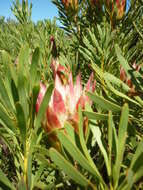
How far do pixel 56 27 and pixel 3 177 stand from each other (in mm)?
1022

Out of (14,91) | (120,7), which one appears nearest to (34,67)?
(14,91)

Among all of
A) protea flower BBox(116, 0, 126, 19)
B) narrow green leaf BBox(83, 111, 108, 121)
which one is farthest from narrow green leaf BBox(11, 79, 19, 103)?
protea flower BBox(116, 0, 126, 19)

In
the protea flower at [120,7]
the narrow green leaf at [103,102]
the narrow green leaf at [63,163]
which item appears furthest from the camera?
the protea flower at [120,7]

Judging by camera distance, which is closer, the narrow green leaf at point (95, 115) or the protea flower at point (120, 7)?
the narrow green leaf at point (95, 115)

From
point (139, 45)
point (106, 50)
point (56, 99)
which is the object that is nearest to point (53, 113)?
point (56, 99)

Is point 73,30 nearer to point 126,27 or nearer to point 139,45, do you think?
point 126,27

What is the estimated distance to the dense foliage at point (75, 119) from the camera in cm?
31

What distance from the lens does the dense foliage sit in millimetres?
314

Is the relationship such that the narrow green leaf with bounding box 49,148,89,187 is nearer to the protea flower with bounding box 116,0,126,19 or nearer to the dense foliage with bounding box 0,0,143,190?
the dense foliage with bounding box 0,0,143,190

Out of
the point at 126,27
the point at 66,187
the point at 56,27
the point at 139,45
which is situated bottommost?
the point at 66,187

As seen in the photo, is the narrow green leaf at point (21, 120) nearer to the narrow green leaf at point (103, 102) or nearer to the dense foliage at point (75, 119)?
the dense foliage at point (75, 119)

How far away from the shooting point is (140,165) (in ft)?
0.95

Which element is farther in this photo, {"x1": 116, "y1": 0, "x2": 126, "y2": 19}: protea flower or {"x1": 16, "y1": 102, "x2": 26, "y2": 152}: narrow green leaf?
{"x1": 116, "y1": 0, "x2": 126, "y2": 19}: protea flower

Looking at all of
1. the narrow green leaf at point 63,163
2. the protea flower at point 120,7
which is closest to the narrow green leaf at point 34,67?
the narrow green leaf at point 63,163
